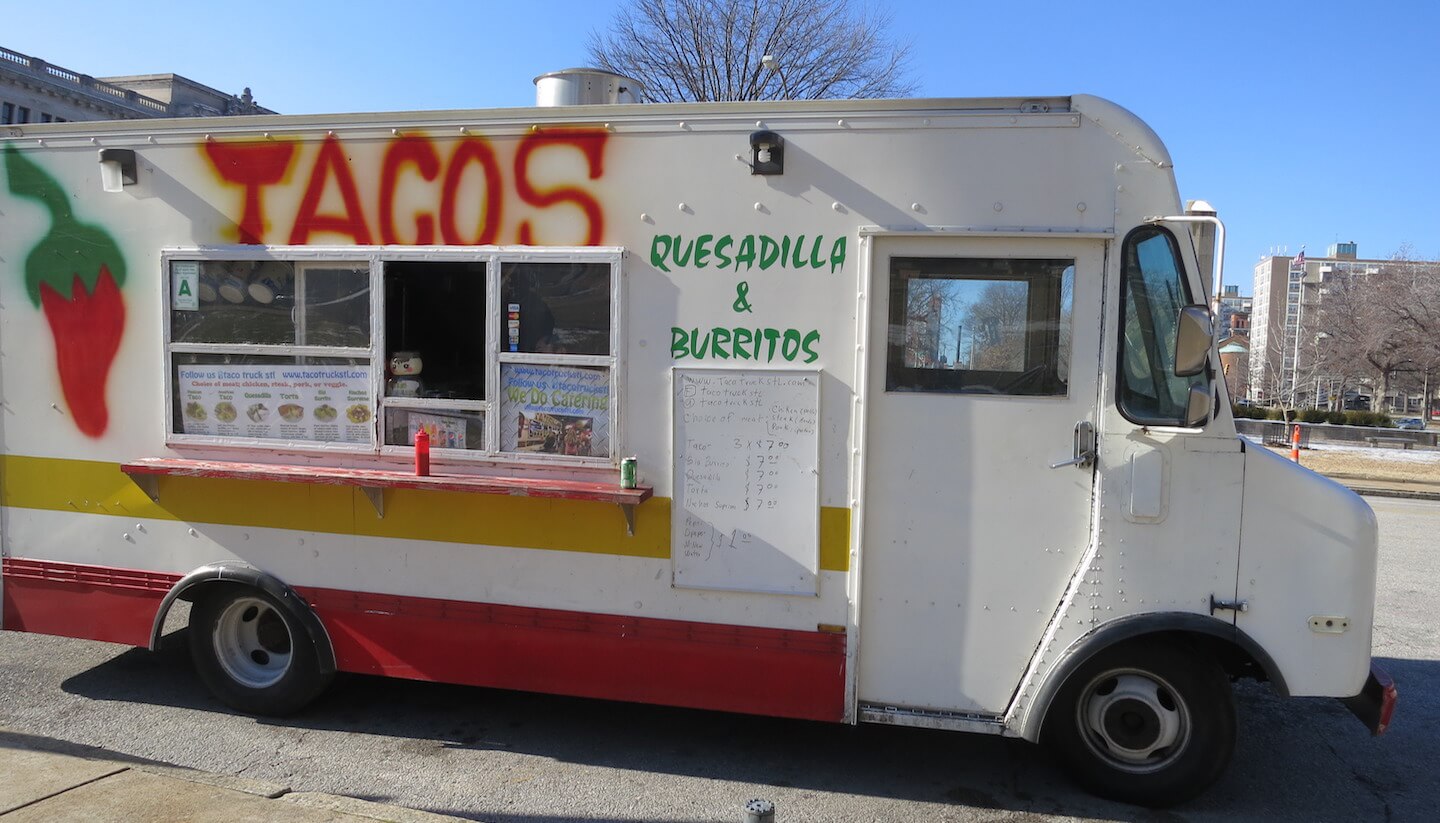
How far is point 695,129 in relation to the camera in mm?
4152

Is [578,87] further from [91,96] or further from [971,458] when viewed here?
[91,96]

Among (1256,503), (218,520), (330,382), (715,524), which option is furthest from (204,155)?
(1256,503)

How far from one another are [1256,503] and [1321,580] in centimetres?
39

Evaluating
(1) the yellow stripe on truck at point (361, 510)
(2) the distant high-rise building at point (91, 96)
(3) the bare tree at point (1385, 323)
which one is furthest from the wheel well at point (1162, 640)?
(2) the distant high-rise building at point (91, 96)

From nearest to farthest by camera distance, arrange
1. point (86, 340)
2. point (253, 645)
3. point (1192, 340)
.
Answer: point (1192, 340) → point (86, 340) → point (253, 645)

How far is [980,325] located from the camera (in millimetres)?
3945

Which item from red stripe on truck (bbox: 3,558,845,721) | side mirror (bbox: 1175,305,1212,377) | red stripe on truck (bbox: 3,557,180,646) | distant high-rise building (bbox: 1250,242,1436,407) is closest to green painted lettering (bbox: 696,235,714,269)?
red stripe on truck (bbox: 3,558,845,721)

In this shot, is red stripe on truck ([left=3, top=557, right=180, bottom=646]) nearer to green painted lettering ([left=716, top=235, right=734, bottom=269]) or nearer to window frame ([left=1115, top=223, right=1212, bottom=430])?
green painted lettering ([left=716, top=235, right=734, bottom=269])

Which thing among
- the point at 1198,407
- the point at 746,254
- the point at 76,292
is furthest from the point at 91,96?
the point at 1198,407

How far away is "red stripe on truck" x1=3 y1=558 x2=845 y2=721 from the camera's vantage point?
4.12 m

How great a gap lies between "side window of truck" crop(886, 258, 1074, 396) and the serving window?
128cm

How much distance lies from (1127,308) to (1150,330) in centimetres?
13

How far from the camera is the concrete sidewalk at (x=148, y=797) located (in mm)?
3508

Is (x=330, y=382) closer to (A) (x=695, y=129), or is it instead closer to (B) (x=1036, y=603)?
(A) (x=695, y=129)
